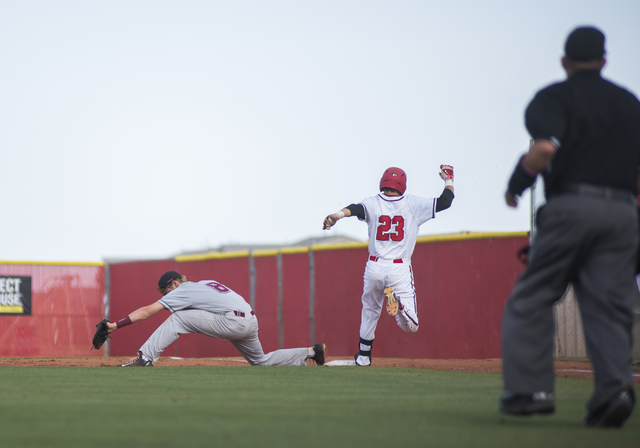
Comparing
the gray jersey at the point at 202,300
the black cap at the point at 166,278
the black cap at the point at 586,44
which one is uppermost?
the black cap at the point at 586,44

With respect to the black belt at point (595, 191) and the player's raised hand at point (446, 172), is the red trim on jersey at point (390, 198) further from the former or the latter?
the black belt at point (595, 191)

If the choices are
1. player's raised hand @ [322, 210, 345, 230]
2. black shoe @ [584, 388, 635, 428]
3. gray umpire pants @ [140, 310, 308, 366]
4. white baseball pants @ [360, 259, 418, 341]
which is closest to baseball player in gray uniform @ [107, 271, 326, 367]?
gray umpire pants @ [140, 310, 308, 366]

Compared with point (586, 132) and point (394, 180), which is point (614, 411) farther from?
point (394, 180)

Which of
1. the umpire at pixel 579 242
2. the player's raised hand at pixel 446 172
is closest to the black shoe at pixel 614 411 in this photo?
the umpire at pixel 579 242

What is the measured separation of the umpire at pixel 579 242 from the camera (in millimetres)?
3824

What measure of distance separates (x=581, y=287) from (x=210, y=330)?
5.68 m

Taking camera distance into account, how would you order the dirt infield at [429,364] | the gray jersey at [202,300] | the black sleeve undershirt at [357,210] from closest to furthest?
the dirt infield at [429,364]
the gray jersey at [202,300]
the black sleeve undershirt at [357,210]

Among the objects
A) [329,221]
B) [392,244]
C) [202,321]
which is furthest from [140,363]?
[392,244]

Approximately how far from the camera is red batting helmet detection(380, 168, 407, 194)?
9.51 metres

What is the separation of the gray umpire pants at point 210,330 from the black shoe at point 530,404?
5.38 m

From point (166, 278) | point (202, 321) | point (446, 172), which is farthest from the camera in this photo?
point (446, 172)

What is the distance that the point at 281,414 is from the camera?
4.21 meters

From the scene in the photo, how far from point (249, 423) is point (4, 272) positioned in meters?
15.0

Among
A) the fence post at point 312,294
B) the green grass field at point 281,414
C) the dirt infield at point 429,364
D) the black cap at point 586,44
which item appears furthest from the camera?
the fence post at point 312,294
